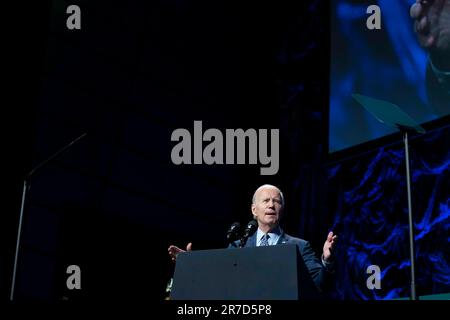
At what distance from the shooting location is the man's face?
365 centimetres

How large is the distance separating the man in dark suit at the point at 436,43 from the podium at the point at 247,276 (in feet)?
13.6

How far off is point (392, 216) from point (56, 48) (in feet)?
11.5

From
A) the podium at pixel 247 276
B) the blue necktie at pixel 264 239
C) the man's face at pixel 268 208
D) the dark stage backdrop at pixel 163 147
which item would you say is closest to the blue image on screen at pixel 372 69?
the dark stage backdrop at pixel 163 147

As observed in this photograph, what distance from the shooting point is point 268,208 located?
12.0 ft

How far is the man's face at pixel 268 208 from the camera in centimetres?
365

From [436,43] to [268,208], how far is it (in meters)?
3.34

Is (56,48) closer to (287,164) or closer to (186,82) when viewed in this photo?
(186,82)

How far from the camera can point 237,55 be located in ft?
25.8

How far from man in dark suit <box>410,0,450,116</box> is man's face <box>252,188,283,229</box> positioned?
2.93 m

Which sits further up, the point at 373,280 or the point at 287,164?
the point at 287,164

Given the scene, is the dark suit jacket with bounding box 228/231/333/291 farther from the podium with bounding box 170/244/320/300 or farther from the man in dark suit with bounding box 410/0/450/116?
the man in dark suit with bounding box 410/0/450/116
